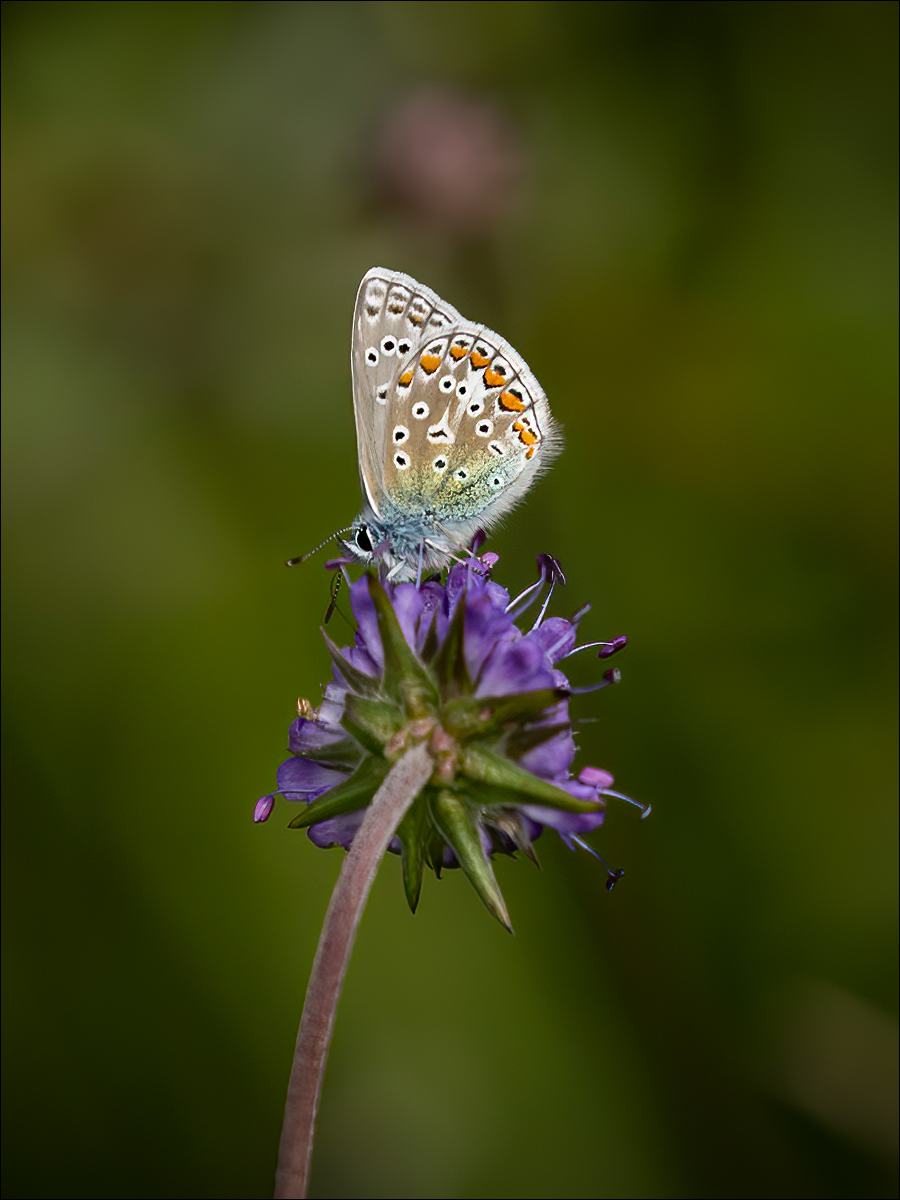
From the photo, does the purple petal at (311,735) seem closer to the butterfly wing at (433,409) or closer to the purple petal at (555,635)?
the purple petal at (555,635)

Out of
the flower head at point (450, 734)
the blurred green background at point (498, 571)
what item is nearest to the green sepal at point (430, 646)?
the flower head at point (450, 734)

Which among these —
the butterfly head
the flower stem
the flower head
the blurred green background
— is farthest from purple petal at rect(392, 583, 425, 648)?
the blurred green background

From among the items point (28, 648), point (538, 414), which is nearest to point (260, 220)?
point (28, 648)

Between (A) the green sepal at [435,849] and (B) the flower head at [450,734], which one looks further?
(A) the green sepal at [435,849]

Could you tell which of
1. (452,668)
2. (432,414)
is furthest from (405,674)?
(432,414)

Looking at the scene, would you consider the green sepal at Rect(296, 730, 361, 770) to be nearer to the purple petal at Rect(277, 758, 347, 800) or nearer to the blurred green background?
the purple petal at Rect(277, 758, 347, 800)

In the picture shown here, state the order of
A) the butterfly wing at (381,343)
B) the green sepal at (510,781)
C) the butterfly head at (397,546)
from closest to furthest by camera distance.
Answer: the green sepal at (510,781), the butterfly head at (397,546), the butterfly wing at (381,343)

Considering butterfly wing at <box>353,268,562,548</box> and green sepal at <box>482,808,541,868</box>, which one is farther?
butterfly wing at <box>353,268,562,548</box>
